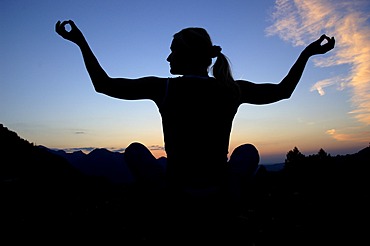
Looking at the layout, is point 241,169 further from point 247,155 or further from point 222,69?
point 222,69

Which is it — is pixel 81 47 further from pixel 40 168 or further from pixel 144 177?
pixel 40 168

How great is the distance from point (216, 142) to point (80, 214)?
527cm

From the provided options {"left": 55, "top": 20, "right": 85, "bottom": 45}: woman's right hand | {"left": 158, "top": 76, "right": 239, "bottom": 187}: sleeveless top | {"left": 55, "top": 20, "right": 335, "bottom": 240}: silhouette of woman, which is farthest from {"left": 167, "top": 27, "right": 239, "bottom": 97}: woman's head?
{"left": 55, "top": 20, "right": 85, "bottom": 45}: woman's right hand

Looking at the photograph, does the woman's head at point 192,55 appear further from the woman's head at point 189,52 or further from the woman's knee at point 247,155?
the woman's knee at point 247,155

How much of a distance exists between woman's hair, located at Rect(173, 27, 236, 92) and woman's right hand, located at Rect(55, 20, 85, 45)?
0.74 metres

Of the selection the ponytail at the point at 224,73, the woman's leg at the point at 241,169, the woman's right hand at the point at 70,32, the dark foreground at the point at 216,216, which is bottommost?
the dark foreground at the point at 216,216

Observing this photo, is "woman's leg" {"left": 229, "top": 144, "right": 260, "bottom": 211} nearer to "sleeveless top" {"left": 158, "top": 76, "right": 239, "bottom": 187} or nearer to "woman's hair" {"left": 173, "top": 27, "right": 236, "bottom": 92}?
"sleeveless top" {"left": 158, "top": 76, "right": 239, "bottom": 187}

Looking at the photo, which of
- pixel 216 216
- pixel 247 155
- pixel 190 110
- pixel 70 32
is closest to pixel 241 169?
pixel 247 155

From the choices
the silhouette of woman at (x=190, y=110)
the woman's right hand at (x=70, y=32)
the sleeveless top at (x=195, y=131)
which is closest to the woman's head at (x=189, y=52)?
the silhouette of woman at (x=190, y=110)

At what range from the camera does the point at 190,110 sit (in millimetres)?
1849

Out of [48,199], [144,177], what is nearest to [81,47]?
[144,177]

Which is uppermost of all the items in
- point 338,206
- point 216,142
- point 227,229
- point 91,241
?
point 216,142

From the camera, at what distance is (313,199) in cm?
546

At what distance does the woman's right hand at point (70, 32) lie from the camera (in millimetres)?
1844
